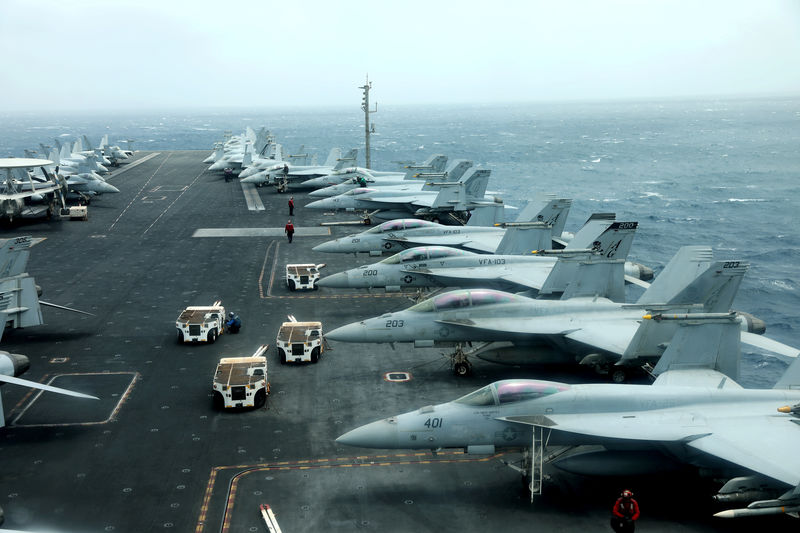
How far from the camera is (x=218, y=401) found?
74.7 ft

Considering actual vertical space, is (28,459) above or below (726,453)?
below

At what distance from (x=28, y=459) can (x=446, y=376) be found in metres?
13.8

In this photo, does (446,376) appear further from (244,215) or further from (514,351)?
(244,215)

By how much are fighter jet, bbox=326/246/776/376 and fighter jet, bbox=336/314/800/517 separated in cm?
549

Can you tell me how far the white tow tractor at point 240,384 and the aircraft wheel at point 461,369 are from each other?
6.98 meters

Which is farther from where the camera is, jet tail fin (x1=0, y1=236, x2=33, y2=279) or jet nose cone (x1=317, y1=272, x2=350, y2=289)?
jet nose cone (x1=317, y1=272, x2=350, y2=289)

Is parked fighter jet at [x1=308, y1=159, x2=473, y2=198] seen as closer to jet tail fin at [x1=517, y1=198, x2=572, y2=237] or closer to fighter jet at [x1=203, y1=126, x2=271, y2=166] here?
jet tail fin at [x1=517, y1=198, x2=572, y2=237]

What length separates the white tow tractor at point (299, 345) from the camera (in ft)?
86.6

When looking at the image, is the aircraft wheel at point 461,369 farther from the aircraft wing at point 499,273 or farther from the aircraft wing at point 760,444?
the aircraft wing at point 760,444

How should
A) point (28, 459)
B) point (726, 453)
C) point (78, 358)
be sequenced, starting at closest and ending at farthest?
point (726, 453) → point (28, 459) → point (78, 358)

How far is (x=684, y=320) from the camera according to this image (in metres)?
19.9

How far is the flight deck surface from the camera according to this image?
54.7 ft

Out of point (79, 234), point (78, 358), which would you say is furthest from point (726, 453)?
point (79, 234)

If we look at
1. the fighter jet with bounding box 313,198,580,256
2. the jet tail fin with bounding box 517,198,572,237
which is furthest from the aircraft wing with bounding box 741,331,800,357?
the fighter jet with bounding box 313,198,580,256
